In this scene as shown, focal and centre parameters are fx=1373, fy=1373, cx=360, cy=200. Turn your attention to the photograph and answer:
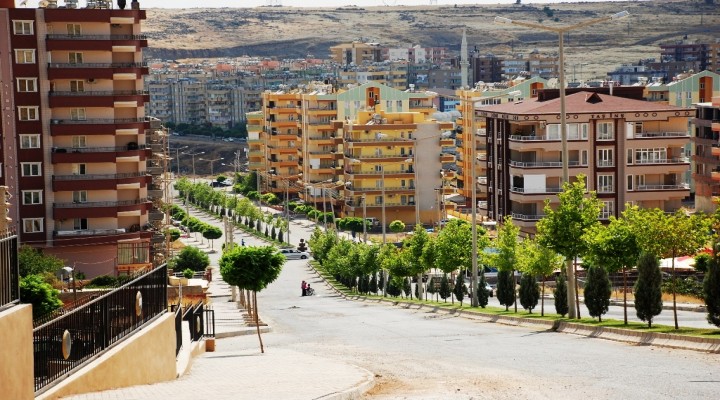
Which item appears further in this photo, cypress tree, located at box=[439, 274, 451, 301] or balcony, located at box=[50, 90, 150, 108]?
balcony, located at box=[50, 90, 150, 108]

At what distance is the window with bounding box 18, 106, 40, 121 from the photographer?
7131cm

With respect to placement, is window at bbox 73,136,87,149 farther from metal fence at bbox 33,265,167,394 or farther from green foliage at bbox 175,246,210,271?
metal fence at bbox 33,265,167,394

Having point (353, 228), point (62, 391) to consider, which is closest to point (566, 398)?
point (62, 391)

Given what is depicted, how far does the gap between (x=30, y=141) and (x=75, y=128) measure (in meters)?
2.40

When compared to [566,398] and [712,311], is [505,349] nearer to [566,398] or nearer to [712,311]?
[712,311]

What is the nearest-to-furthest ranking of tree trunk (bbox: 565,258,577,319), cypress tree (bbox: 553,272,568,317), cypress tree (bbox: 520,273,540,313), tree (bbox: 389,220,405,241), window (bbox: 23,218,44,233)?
tree trunk (bbox: 565,258,577,319), cypress tree (bbox: 553,272,568,317), cypress tree (bbox: 520,273,540,313), window (bbox: 23,218,44,233), tree (bbox: 389,220,405,241)

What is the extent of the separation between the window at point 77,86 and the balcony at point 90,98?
15.4 inches

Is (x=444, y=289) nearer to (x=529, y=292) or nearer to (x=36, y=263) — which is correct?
(x=529, y=292)

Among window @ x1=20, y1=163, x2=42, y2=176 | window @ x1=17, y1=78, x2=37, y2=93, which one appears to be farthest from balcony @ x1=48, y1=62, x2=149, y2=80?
window @ x1=20, y1=163, x2=42, y2=176

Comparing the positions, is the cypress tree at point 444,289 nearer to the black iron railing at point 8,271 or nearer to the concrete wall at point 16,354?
the black iron railing at point 8,271

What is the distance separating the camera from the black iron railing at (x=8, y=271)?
1762 cm

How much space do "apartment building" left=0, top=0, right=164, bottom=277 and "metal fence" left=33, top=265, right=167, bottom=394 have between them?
4479 cm

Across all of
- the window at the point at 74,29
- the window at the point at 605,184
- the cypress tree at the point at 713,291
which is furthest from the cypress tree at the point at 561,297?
the window at the point at 605,184

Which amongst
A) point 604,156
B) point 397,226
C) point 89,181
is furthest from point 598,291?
point 397,226
